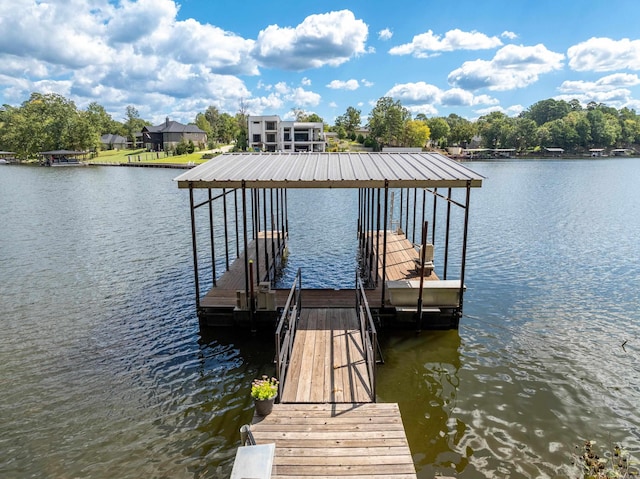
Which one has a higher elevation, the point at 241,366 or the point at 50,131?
the point at 50,131

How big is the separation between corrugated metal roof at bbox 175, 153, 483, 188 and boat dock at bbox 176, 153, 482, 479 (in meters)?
0.03

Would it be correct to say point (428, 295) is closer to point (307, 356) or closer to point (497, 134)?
point (307, 356)

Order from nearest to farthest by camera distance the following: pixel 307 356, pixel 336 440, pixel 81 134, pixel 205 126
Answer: pixel 336 440, pixel 307 356, pixel 81 134, pixel 205 126

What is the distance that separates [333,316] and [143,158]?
10316 cm

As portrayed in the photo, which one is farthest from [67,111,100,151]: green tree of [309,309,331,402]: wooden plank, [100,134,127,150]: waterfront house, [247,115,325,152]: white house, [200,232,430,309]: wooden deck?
[309,309,331,402]: wooden plank

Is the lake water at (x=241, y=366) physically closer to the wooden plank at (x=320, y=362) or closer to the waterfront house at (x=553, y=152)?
the wooden plank at (x=320, y=362)

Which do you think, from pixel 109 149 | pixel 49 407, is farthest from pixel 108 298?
pixel 109 149

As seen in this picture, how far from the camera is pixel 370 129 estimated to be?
4761 inches

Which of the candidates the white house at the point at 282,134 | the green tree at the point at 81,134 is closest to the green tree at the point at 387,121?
the white house at the point at 282,134

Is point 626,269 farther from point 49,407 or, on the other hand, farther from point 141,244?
point 141,244

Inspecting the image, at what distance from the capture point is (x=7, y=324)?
13.2m

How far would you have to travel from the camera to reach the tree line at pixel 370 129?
98.2 m

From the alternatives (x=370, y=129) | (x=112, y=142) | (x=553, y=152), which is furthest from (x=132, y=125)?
(x=553, y=152)

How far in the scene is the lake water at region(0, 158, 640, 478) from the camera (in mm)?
7848
